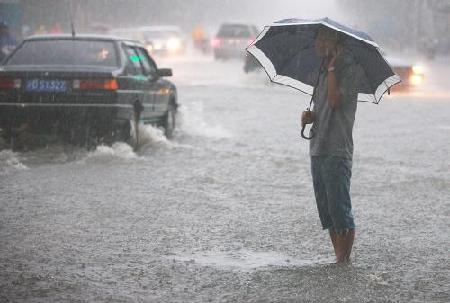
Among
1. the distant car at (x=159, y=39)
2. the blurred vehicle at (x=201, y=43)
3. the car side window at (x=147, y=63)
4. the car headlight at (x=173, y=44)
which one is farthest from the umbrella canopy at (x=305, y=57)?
the blurred vehicle at (x=201, y=43)

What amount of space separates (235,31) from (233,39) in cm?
52

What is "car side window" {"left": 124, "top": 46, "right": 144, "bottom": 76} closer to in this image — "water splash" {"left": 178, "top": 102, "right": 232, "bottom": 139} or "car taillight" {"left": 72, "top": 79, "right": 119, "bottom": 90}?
"car taillight" {"left": 72, "top": 79, "right": 119, "bottom": 90}

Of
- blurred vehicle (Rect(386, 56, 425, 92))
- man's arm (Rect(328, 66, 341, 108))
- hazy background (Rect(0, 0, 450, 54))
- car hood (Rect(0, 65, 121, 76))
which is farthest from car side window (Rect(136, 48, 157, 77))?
hazy background (Rect(0, 0, 450, 54))

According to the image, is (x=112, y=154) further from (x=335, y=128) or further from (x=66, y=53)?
(x=335, y=128)

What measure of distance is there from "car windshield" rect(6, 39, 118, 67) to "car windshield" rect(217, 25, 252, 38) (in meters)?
26.6

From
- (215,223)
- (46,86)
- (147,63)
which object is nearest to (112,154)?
(46,86)

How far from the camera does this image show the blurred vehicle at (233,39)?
3759 cm

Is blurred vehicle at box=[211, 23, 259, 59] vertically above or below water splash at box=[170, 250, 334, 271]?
below

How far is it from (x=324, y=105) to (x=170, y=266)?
1532mm

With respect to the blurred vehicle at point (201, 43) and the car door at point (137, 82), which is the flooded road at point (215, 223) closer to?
the car door at point (137, 82)

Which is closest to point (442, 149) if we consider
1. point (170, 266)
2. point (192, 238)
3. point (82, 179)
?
point (82, 179)

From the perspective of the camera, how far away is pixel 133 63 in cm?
1167

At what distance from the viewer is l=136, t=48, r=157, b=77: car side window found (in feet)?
40.6

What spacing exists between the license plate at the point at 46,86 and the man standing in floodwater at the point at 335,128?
5.31m
